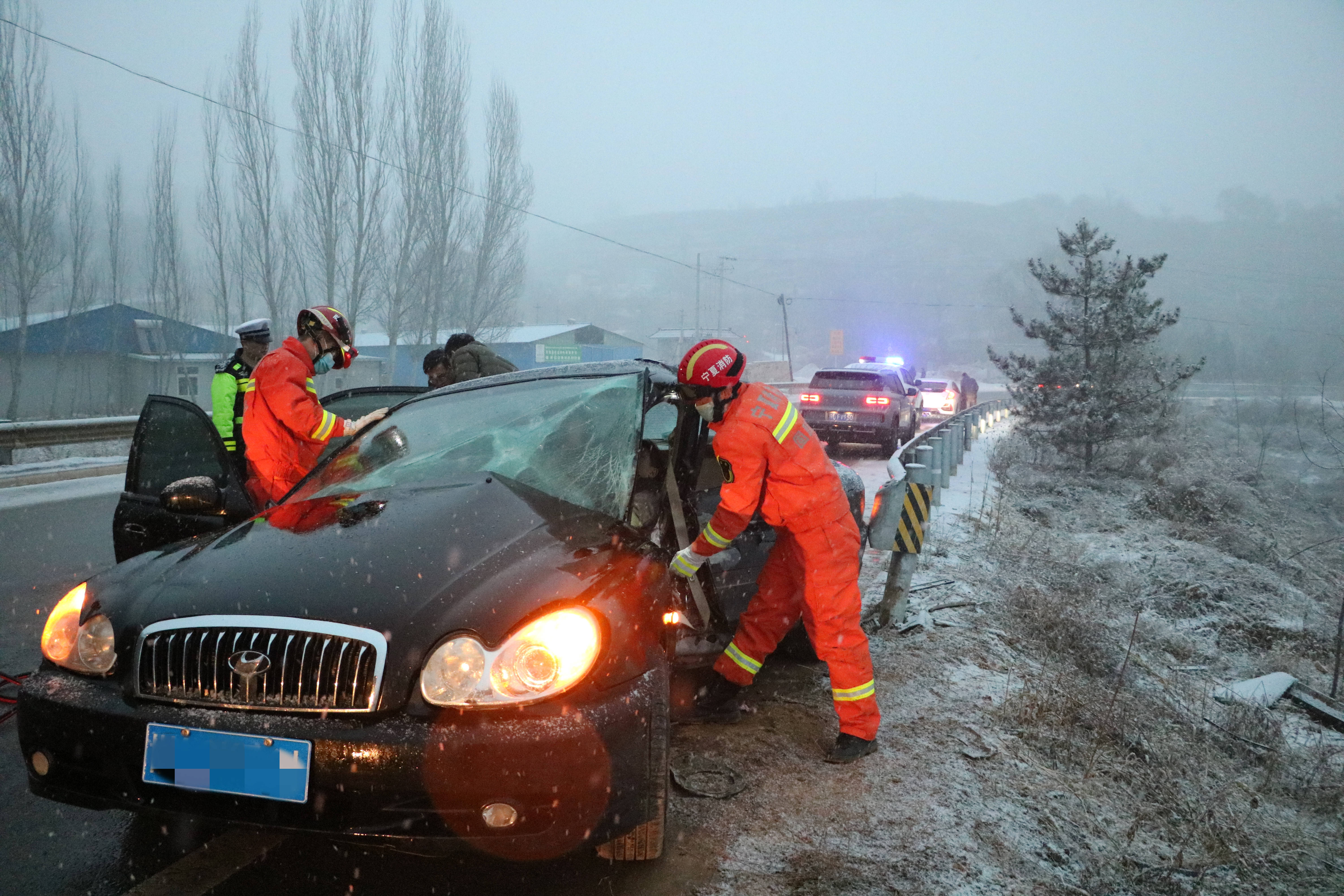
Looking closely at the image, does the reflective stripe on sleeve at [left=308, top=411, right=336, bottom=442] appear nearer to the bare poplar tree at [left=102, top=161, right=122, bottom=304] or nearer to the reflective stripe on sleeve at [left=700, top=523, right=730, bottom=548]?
the reflective stripe on sleeve at [left=700, top=523, right=730, bottom=548]

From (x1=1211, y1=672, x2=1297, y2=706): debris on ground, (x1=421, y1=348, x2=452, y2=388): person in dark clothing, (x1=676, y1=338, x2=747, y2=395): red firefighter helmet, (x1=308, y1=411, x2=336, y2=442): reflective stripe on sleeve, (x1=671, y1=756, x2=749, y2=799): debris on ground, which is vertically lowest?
(x1=1211, y1=672, x2=1297, y2=706): debris on ground

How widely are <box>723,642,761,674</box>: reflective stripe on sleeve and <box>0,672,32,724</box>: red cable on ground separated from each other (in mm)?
2778

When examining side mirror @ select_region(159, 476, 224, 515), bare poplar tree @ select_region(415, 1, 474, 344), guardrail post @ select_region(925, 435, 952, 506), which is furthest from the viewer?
bare poplar tree @ select_region(415, 1, 474, 344)

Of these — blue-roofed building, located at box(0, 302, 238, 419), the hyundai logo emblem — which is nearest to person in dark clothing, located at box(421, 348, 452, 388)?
the hyundai logo emblem

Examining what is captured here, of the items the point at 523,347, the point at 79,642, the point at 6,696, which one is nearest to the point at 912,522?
the point at 79,642

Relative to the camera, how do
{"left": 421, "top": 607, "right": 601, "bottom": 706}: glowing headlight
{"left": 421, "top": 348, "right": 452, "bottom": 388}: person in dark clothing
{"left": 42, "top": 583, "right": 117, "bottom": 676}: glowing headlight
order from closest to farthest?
1. {"left": 421, "top": 607, "right": 601, "bottom": 706}: glowing headlight
2. {"left": 42, "top": 583, "right": 117, "bottom": 676}: glowing headlight
3. {"left": 421, "top": 348, "right": 452, "bottom": 388}: person in dark clothing

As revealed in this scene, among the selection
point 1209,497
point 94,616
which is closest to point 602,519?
point 94,616

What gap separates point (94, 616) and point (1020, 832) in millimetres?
3111

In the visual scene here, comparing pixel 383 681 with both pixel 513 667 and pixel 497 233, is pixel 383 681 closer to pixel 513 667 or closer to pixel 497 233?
pixel 513 667

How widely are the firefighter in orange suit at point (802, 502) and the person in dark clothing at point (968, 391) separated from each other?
2799cm

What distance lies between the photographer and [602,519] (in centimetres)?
295

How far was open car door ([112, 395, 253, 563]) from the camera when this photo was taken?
3.50m

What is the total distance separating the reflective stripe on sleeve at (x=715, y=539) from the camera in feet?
10.5

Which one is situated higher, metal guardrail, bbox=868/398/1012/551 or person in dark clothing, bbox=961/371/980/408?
metal guardrail, bbox=868/398/1012/551
